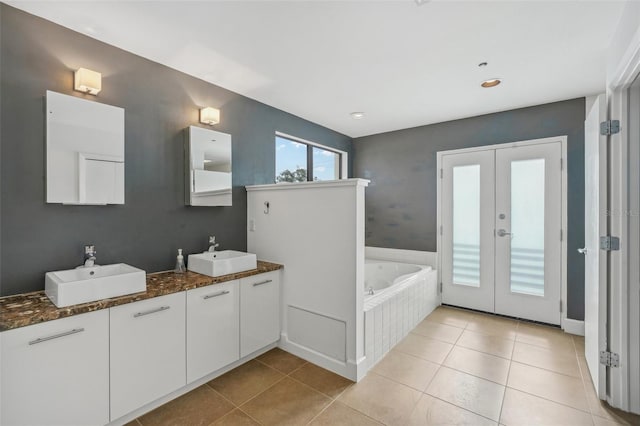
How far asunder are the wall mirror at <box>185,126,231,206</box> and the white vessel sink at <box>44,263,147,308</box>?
83 cm

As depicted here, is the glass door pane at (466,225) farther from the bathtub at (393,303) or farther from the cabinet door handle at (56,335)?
the cabinet door handle at (56,335)

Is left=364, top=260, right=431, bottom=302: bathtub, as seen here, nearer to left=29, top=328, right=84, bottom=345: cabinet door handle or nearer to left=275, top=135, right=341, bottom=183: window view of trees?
left=275, top=135, right=341, bottom=183: window view of trees

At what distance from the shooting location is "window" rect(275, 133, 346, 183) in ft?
12.1

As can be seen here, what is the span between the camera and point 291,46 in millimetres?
2143

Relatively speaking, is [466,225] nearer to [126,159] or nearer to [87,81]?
[126,159]

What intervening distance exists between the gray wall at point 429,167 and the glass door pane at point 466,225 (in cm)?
29

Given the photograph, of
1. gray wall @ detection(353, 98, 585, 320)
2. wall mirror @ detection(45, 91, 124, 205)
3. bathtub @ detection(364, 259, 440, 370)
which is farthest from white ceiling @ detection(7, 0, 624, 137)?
bathtub @ detection(364, 259, 440, 370)

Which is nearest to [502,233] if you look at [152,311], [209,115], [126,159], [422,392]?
[422,392]

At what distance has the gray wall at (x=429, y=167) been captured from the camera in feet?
10.1

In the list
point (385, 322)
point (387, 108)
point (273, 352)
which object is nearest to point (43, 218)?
point (273, 352)

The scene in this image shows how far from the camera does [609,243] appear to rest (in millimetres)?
1886

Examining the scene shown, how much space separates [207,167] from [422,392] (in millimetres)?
2493

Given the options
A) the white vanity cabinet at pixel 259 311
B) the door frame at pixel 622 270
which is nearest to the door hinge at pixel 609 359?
the door frame at pixel 622 270

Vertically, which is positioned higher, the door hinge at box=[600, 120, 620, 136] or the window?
the window
